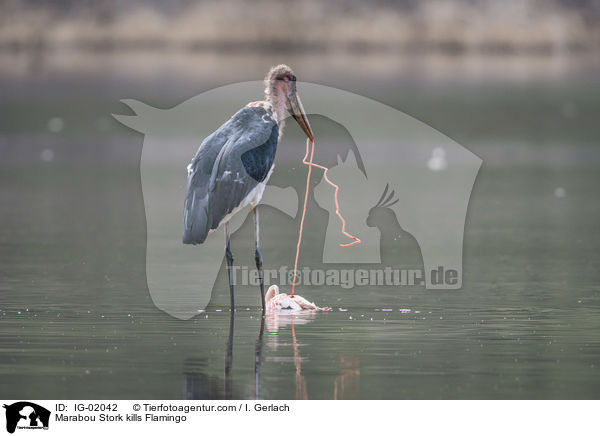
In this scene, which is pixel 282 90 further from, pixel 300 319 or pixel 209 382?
pixel 209 382

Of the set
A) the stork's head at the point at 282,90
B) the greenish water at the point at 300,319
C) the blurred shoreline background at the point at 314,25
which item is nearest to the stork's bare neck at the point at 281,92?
the stork's head at the point at 282,90

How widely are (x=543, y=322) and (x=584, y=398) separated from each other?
7.77 ft

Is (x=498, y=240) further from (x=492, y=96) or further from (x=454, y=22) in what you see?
(x=454, y=22)

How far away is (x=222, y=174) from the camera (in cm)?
988

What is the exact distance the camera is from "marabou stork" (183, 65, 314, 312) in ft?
32.0

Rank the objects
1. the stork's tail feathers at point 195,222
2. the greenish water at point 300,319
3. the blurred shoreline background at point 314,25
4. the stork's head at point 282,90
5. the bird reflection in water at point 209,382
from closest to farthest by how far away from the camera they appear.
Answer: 1. the bird reflection in water at point 209,382
2. the greenish water at point 300,319
3. the stork's tail feathers at point 195,222
4. the stork's head at point 282,90
5. the blurred shoreline background at point 314,25

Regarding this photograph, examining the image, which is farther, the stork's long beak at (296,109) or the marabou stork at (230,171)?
the stork's long beak at (296,109)

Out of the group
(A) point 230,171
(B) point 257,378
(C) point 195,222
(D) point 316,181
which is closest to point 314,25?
(D) point 316,181

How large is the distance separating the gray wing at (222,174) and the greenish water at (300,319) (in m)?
0.68

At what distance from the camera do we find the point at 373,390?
732 centimetres
